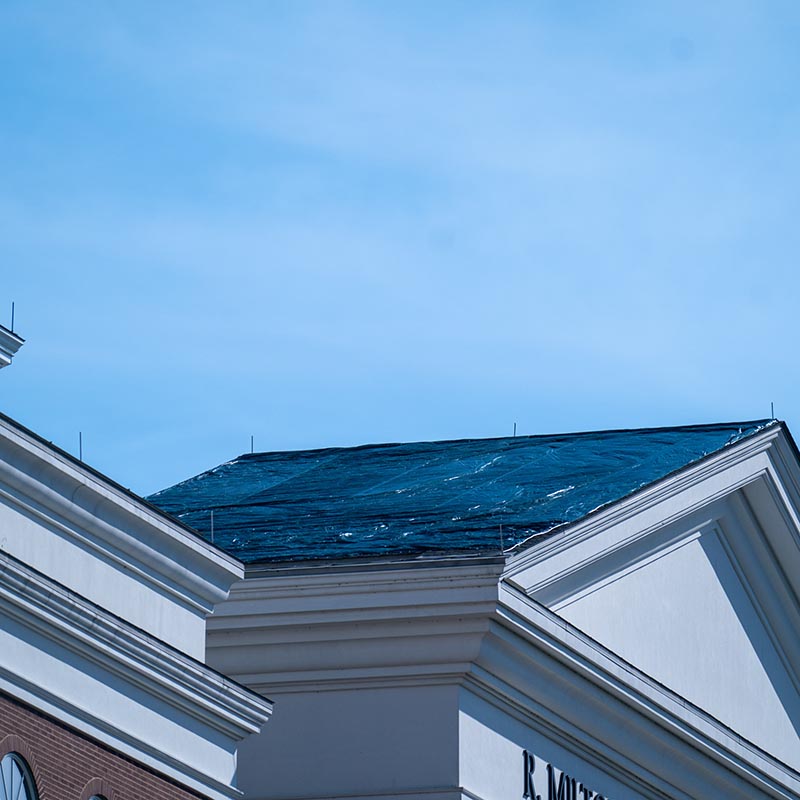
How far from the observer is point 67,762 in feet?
64.4

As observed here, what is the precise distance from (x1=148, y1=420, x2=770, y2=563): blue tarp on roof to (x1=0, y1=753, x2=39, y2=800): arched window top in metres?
6.82

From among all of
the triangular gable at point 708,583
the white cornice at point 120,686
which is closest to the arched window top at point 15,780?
the white cornice at point 120,686

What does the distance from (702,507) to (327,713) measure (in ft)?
23.3

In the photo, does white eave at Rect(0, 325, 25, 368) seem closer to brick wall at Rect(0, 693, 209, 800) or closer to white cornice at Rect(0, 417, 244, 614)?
white cornice at Rect(0, 417, 244, 614)

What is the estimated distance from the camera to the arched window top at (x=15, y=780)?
1898 centimetres

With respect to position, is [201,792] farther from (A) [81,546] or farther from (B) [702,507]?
(B) [702,507]

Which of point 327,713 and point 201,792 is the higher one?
point 327,713

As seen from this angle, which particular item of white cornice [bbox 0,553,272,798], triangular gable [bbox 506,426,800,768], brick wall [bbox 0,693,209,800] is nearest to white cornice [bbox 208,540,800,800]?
triangular gable [bbox 506,426,800,768]

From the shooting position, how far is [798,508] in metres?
32.8

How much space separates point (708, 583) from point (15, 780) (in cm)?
1402

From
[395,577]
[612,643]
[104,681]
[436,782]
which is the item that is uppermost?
[612,643]

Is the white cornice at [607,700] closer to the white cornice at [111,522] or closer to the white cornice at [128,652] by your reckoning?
the white cornice at [128,652]

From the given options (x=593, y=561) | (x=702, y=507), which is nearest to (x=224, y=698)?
(x=593, y=561)

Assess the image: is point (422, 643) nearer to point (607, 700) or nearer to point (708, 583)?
point (607, 700)
